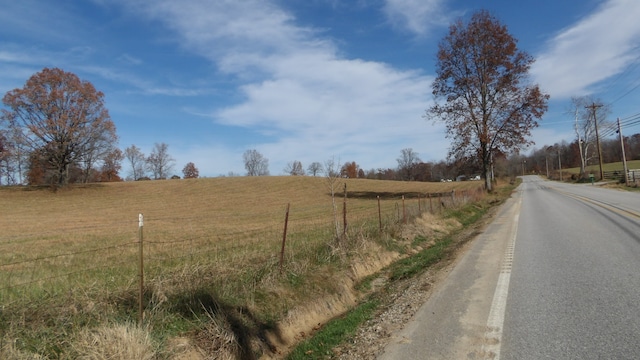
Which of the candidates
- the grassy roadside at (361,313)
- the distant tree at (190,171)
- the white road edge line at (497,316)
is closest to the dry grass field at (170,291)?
the grassy roadside at (361,313)

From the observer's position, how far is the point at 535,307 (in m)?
5.83

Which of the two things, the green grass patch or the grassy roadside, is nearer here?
the green grass patch

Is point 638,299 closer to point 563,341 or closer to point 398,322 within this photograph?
point 563,341

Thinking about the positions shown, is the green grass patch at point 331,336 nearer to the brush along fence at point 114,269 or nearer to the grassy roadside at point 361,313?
the grassy roadside at point 361,313

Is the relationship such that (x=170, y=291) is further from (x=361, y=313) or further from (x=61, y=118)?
(x=61, y=118)

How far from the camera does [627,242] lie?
10039 mm

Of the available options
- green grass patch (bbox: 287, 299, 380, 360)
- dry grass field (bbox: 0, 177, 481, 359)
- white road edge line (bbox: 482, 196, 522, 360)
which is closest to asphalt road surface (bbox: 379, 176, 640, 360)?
white road edge line (bbox: 482, 196, 522, 360)

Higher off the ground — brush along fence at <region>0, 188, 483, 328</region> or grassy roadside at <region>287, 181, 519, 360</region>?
brush along fence at <region>0, 188, 483, 328</region>

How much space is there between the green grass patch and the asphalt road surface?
0.80 meters

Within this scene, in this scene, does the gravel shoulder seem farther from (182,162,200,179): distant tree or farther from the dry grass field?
(182,162,200,179): distant tree

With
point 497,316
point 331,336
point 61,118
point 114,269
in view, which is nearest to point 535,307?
point 497,316

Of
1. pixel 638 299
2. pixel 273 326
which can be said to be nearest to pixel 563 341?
pixel 638 299

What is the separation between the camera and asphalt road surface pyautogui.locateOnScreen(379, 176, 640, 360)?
14.9 ft

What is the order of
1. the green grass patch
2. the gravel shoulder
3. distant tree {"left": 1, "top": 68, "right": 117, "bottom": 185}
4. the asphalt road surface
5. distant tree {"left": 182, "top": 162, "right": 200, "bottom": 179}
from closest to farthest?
the asphalt road surface, the gravel shoulder, the green grass patch, distant tree {"left": 1, "top": 68, "right": 117, "bottom": 185}, distant tree {"left": 182, "top": 162, "right": 200, "bottom": 179}
